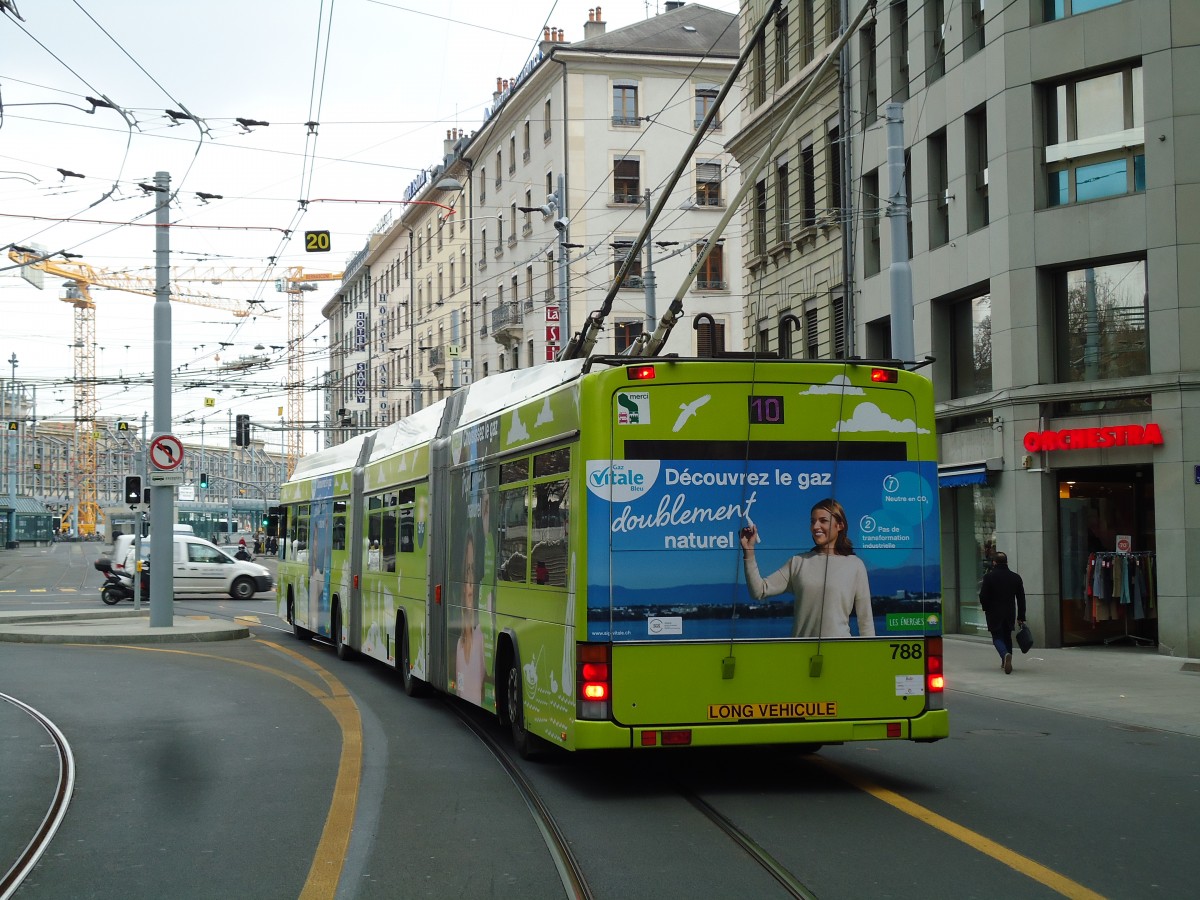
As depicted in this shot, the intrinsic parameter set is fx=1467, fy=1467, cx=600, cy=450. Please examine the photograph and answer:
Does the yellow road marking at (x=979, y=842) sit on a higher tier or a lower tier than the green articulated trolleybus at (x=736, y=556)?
lower

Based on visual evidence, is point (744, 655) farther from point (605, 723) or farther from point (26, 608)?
point (26, 608)

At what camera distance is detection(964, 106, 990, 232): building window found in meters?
25.5

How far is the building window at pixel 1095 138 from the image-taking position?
22.7 m

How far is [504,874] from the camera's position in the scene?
7.18 m

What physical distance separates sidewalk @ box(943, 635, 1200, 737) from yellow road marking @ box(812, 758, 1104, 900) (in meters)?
5.37

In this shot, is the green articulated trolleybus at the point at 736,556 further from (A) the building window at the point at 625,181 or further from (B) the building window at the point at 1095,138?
(A) the building window at the point at 625,181

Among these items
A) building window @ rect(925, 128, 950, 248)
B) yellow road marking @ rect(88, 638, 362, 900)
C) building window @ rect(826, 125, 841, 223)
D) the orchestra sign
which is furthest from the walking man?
building window @ rect(826, 125, 841, 223)

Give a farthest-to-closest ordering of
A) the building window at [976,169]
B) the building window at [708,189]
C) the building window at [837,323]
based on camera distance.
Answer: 1. the building window at [708,189]
2. the building window at [837,323]
3. the building window at [976,169]

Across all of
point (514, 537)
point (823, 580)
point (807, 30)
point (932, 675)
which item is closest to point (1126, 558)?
point (932, 675)

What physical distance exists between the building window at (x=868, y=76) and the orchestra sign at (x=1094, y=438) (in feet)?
29.1

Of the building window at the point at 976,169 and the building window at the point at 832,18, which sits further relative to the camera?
the building window at the point at 832,18

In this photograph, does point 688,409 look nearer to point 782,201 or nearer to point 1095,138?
point 1095,138

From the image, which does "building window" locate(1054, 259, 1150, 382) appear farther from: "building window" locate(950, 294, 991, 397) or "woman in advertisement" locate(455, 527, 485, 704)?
"woman in advertisement" locate(455, 527, 485, 704)

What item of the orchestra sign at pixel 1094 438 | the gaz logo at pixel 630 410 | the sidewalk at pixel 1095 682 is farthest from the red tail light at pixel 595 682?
the orchestra sign at pixel 1094 438
